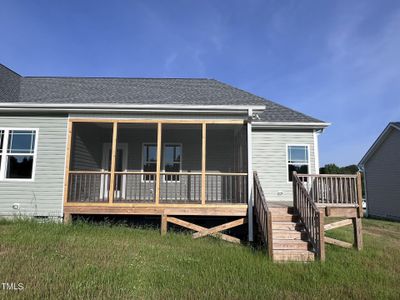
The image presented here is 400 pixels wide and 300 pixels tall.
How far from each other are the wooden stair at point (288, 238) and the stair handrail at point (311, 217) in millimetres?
170

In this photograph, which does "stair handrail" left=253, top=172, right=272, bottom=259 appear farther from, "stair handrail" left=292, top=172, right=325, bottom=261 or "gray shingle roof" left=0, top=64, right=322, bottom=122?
"gray shingle roof" left=0, top=64, right=322, bottom=122

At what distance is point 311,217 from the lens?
6.36m

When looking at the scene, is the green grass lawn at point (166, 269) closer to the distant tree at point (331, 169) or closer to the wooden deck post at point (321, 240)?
the wooden deck post at point (321, 240)

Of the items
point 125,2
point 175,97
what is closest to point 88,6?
point 125,2

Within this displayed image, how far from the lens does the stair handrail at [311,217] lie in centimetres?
593

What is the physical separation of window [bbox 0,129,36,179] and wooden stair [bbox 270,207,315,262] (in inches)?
298

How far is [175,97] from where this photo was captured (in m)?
11.3

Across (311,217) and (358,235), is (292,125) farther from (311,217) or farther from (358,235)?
(311,217)

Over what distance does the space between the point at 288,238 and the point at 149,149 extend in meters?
7.00

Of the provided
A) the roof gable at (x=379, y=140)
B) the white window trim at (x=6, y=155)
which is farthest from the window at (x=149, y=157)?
the roof gable at (x=379, y=140)

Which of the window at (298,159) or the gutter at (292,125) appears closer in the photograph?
the gutter at (292,125)

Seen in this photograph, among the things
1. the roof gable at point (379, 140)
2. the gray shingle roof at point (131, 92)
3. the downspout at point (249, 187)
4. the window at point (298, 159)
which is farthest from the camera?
the roof gable at point (379, 140)

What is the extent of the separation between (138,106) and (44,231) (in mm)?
4244

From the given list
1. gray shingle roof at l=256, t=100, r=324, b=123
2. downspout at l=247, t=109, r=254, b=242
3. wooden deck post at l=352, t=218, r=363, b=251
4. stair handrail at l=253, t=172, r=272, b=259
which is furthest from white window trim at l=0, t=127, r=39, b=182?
wooden deck post at l=352, t=218, r=363, b=251
